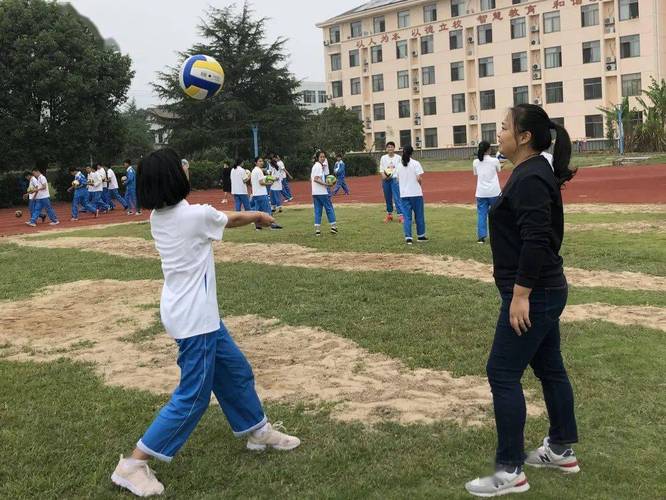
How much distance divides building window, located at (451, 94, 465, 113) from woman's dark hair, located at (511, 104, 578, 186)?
60.4 meters

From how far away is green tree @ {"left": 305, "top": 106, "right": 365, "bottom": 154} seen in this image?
50094 mm

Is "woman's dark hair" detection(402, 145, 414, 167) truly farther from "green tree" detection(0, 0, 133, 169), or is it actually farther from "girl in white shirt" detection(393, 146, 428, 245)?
"green tree" detection(0, 0, 133, 169)

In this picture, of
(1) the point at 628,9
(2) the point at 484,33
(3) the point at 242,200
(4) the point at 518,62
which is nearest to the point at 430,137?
(2) the point at 484,33

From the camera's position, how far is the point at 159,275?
1016 cm

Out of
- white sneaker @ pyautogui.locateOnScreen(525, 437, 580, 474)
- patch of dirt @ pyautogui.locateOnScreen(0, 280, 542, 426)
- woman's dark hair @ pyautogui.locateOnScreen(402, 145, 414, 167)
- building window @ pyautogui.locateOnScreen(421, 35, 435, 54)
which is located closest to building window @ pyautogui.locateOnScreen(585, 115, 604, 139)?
building window @ pyautogui.locateOnScreen(421, 35, 435, 54)

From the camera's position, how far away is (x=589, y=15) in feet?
178

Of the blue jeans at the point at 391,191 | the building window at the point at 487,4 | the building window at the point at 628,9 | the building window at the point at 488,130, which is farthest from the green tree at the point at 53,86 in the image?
the building window at the point at 628,9

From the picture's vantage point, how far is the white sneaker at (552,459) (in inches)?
138

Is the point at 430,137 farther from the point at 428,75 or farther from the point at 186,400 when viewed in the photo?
the point at 186,400

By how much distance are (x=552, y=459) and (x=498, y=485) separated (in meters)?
0.42

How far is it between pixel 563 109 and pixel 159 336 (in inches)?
2161

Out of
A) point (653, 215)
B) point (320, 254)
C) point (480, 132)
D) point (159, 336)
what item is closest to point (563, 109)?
point (480, 132)

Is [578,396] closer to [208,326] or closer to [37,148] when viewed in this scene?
[208,326]

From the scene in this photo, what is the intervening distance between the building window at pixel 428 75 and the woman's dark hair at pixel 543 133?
204ft
